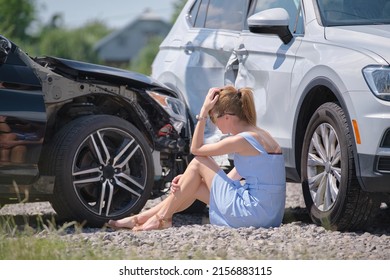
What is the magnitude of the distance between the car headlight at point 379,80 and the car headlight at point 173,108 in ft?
6.97

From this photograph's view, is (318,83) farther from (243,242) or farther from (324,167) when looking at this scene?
(243,242)

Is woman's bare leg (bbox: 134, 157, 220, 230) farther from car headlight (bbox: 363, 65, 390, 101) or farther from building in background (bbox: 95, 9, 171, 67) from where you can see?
building in background (bbox: 95, 9, 171, 67)

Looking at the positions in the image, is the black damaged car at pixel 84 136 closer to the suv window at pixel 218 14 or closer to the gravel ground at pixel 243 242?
the gravel ground at pixel 243 242

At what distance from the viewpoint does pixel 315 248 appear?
22.8 ft

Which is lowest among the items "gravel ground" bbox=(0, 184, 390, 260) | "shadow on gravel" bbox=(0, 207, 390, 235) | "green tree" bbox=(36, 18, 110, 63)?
"shadow on gravel" bbox=(0, 207, 390, 235)

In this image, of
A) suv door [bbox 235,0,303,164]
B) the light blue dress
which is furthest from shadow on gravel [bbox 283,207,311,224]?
the light blue dress

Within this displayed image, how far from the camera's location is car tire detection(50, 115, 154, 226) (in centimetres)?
812

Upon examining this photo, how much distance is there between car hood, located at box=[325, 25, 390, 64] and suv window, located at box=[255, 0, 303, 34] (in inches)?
18.8

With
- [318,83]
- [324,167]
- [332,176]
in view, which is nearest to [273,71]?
[318,83]

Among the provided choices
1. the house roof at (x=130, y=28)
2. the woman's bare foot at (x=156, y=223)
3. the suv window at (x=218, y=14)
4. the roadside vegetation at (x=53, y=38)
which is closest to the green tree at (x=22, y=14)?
the roadside vegetation at (x=53, y=38)

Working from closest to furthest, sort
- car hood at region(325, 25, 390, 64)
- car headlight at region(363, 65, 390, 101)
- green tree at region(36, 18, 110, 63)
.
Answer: car headlight at region(363, 65, 390, 101), car hood at region(325, 25, 390, 64), green tree at region(36, 18, 110, 63)
